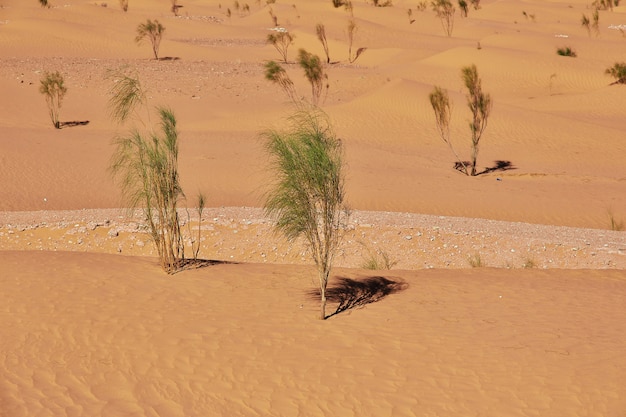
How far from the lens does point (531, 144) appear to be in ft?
101

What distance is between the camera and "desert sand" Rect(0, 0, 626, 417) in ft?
31.0

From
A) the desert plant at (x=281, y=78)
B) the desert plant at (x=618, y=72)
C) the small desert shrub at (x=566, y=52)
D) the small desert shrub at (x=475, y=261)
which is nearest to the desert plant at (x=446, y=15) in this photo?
the small desert shrub at (x=566, y=52)

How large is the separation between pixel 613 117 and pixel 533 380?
2914cm

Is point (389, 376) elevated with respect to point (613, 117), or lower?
lower

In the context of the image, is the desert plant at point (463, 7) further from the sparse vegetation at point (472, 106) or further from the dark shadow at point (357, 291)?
the dark shadow at point (357, 291)

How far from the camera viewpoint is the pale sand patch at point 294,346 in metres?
9.09

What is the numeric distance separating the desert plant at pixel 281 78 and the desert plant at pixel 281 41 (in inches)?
344

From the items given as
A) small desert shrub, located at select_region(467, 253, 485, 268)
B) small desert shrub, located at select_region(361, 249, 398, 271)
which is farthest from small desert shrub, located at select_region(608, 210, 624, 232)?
small desert shrub, located at select_region(361, 249, 398, 271)

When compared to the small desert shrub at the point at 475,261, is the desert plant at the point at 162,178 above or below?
above

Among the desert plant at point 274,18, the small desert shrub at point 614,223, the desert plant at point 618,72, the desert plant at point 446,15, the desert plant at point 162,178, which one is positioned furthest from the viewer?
the desert plant at point 274,18

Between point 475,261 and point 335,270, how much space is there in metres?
3.20

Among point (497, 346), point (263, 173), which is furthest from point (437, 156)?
point (497, 346)

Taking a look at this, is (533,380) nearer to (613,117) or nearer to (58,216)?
(58,216)

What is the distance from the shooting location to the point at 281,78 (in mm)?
39375
